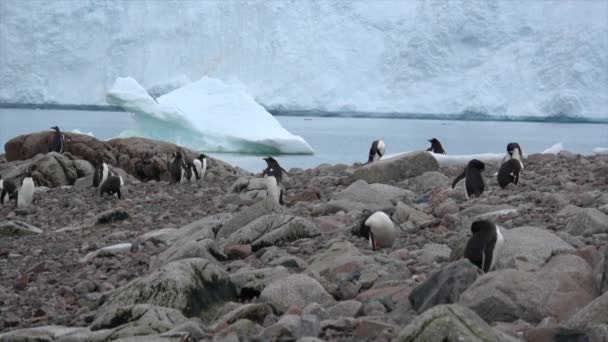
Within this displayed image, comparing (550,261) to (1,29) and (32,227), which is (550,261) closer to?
(32,227)

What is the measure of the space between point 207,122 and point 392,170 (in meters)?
11.8

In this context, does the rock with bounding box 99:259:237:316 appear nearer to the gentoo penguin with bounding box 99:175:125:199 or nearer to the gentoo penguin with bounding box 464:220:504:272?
the gentoo penguin with bounding box 464:220:504:272

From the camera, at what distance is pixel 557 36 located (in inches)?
1296

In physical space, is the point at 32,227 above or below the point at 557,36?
below

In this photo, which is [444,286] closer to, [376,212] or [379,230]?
[379,230]

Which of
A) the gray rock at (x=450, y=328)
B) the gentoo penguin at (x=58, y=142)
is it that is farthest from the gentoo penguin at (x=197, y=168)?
the gray rock at (x=450, y=328)

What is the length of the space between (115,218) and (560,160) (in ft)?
19.9

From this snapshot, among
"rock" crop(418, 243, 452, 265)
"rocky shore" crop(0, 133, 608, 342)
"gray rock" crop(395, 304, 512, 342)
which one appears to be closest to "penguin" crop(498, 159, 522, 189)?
"rocky shore" crop(0, 133, 608, 342)

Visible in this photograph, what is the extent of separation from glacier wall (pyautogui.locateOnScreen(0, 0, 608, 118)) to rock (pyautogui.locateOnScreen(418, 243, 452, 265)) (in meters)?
29.8

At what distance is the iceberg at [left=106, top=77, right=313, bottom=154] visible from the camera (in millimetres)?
19250

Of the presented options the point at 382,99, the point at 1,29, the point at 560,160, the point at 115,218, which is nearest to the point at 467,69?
the point at 382,99

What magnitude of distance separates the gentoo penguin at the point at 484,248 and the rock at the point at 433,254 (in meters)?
0.39

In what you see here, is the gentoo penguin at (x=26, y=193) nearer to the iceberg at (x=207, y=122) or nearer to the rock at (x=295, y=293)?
the rock at (x=295, y=293)

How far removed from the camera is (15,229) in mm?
7168
